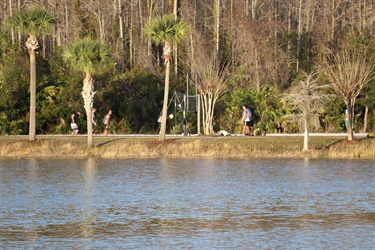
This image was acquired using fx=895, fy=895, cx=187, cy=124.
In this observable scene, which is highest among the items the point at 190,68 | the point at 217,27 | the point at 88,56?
the point at 217,27

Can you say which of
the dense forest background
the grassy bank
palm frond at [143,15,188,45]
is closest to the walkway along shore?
the grassy bank

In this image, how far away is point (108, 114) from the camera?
161 feet

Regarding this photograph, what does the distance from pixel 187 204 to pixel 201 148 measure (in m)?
15.6

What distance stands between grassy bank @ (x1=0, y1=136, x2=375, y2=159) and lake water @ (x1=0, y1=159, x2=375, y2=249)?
1.06m

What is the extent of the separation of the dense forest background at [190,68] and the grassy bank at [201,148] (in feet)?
6.66

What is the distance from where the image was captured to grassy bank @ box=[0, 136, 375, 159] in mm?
41875

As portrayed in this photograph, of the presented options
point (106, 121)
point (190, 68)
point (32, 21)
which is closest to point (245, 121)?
point (106, 121)

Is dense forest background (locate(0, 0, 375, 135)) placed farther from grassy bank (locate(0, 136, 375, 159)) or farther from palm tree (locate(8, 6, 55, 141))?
palm tree (locate(8, 6, 55, 141))

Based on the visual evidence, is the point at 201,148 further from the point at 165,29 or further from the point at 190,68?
the point at 190,68

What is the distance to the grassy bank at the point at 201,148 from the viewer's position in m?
41.9

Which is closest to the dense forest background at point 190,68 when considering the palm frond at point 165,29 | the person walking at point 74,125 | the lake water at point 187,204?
the person walking at point 74,125

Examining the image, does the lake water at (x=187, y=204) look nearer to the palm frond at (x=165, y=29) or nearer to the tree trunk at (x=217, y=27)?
the palm frond at (x=165, y=29)

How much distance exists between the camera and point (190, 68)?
190 ft

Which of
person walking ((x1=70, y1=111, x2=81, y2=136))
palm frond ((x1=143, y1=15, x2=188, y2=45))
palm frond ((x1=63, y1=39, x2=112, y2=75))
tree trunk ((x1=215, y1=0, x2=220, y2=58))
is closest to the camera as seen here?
palm frond ((x1=63, y1=39, x2=112, y2=75))
